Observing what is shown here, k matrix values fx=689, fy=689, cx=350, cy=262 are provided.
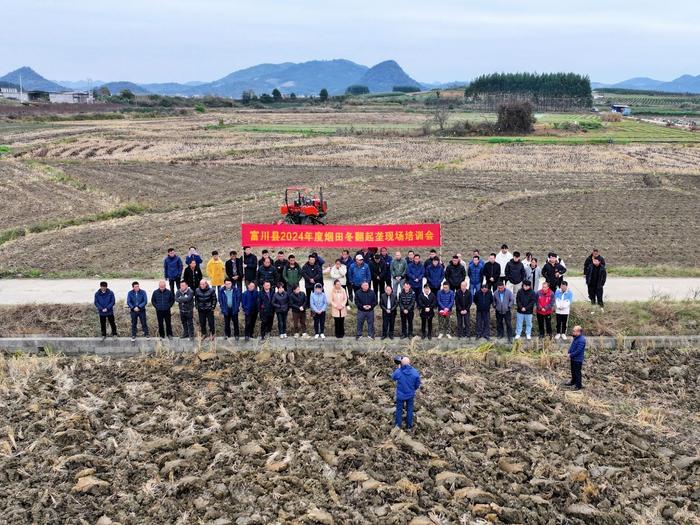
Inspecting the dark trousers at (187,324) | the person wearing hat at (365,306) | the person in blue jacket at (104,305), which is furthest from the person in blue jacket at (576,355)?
the person in blue jacket at (104,305)

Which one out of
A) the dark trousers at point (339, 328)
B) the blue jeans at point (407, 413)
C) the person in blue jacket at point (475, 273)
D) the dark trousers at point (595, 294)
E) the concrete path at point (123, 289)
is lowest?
the blue jeans at point (407, 413)

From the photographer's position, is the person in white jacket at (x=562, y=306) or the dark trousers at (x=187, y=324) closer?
the person in white jacket at (x=562, y=306)

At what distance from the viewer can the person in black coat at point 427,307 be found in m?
11.4

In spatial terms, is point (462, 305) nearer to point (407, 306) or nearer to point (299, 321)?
point (407, 306)

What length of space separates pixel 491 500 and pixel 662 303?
6765 millimetres

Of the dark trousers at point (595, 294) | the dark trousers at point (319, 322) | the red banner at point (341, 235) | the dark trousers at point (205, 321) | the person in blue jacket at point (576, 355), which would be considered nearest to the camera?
the person in blue jacket at point (576, 355)

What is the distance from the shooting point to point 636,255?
16.5 m

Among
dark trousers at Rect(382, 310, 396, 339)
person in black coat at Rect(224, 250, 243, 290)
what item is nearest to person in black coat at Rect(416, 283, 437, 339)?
dark trousers at Rect(382, 310, 396, 339)

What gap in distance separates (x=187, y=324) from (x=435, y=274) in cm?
432

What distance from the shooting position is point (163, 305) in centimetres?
1141

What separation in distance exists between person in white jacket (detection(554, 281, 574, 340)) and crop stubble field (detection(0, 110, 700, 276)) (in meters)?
5.10

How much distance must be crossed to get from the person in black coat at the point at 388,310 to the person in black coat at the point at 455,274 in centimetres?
101

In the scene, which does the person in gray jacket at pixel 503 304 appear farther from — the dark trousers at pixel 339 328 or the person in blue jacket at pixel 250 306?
the person in blue jacket at pixel 250 306

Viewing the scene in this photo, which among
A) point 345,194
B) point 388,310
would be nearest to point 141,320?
point 388,310
